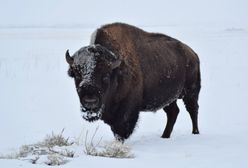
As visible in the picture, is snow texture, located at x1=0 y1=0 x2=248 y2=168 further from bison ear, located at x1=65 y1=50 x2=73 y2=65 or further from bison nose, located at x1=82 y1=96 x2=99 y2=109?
bison ear, located at x1=65 y1=50 x2=73 y2=65

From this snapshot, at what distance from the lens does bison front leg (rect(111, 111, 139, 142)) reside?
24.7 ft

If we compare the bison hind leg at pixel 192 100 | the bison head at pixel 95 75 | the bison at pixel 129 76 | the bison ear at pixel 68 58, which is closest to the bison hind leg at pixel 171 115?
the bison at pixel 129 76

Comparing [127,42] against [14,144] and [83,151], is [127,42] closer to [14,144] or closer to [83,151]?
[14,144]

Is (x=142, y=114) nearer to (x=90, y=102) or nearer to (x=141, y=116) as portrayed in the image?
(x=141, y=116)

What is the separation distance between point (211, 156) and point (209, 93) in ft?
32.0

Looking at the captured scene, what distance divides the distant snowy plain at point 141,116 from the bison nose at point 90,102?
80 cm

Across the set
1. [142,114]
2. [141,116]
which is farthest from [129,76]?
[142,114]

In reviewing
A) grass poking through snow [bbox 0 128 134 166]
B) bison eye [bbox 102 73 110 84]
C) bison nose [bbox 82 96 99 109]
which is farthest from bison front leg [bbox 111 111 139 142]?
grass poking through snow [bbox 0 128 134 166]

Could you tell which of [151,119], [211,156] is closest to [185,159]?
[211,156]

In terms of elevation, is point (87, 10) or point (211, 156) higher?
point (211, 156)

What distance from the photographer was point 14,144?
8.02m

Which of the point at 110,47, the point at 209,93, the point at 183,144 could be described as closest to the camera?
the point at 183,144

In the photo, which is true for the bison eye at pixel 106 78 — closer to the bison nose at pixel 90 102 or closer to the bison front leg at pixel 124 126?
the bison nose at pixel 90 102

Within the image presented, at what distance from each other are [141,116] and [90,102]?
592 cm
